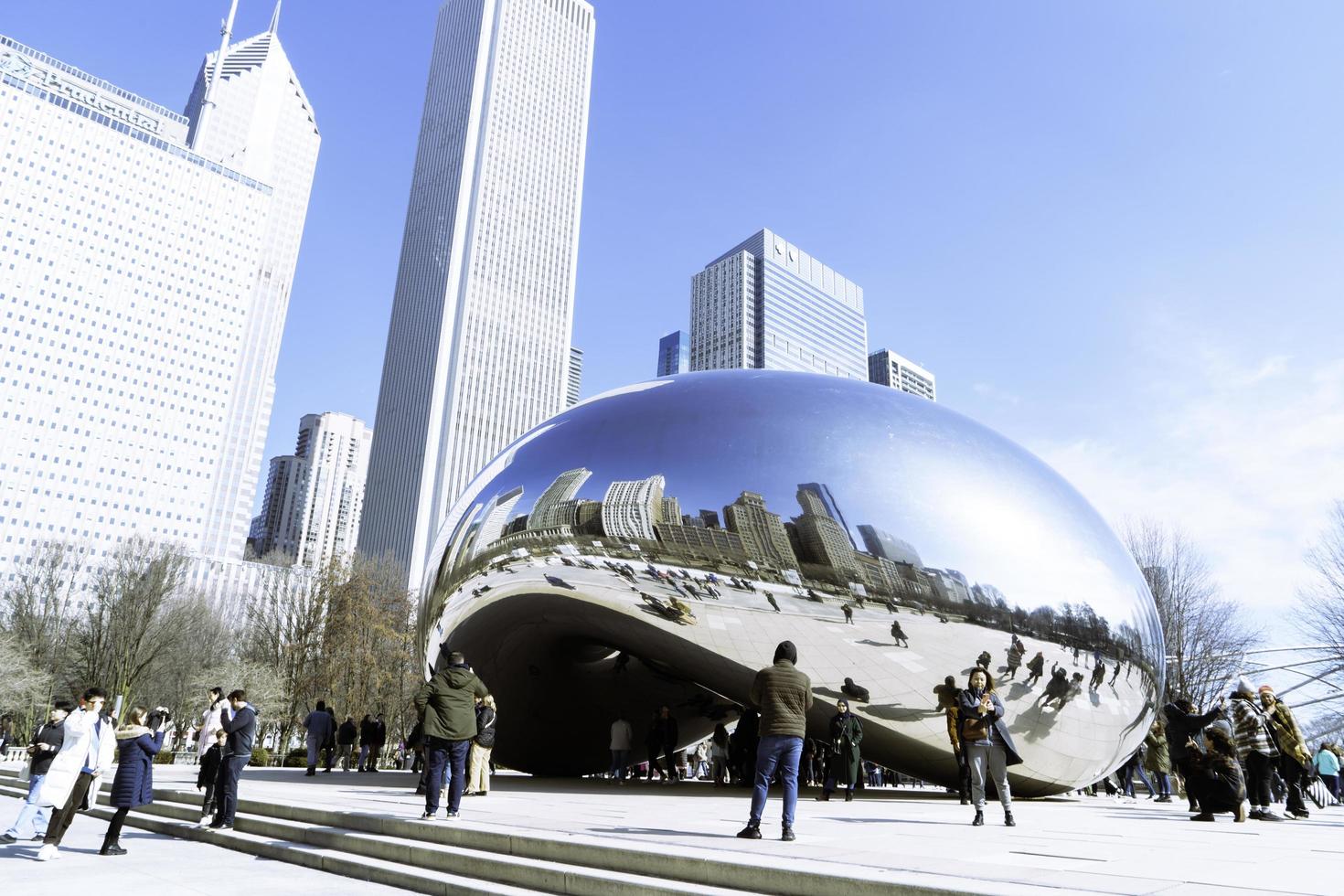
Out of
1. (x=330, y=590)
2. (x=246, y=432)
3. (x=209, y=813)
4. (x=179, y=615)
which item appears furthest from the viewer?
(x=246, y=432)

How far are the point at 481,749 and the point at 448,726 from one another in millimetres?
2256

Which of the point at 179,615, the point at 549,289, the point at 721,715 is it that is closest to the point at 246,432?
the point at 549,289

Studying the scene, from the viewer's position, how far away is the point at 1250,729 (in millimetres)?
9789

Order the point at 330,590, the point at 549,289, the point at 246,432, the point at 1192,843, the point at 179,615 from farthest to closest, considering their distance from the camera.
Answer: the point at 246,432
the point at 549,289
the point at 179,615
the point at 330,590
the point at 1192,843

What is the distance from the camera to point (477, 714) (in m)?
9.55

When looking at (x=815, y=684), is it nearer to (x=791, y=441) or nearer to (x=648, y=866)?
(x=791, y=441)

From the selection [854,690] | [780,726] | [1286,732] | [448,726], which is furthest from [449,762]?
[1286,732]

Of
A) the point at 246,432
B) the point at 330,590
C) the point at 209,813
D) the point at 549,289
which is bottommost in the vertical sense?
the point at 209,813

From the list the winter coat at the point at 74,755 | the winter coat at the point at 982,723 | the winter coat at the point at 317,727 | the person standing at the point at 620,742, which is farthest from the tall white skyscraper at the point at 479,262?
the winter coat at the point at 982,723

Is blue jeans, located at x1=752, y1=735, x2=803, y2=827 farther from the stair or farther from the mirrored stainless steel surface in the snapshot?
the mirrored stainless steel surface

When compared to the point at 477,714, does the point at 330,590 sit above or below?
above

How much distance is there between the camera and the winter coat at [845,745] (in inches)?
392

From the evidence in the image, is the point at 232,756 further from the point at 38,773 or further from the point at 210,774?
the point at 38,773

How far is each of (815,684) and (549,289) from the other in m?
122
